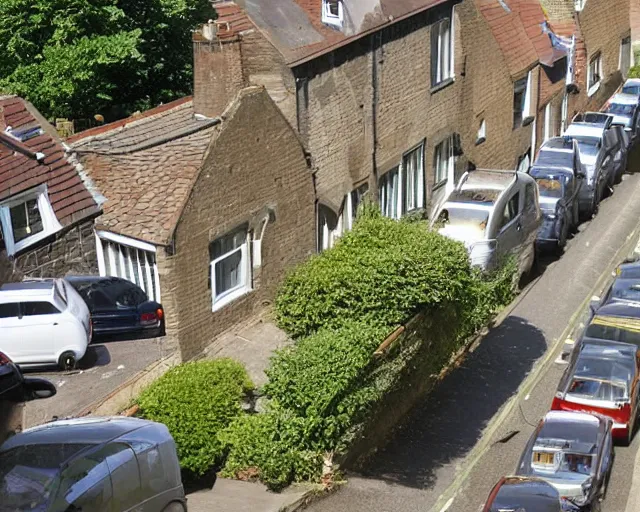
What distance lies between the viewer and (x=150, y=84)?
32.0 metres

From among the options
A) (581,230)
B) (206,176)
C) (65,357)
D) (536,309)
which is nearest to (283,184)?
(206,176)

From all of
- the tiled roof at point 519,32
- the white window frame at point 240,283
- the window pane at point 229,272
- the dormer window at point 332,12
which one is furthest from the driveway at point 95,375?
the tiled roof at point 519,32

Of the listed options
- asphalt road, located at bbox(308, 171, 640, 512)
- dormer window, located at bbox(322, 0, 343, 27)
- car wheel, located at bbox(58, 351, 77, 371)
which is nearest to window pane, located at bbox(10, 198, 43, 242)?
car wheel, located at bbox(58, 351, 77, 371)

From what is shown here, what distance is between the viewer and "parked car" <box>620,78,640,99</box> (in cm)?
4686

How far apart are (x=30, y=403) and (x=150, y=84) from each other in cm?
1503

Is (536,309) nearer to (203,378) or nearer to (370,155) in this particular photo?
(370,155)

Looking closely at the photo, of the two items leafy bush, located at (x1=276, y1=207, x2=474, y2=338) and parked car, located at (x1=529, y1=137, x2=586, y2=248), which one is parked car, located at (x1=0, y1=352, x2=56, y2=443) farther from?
parked car, located at (x1=529, y1=137, x2=586, y2=248)

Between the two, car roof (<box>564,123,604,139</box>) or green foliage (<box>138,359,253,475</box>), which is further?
car roof (<box>564,123,604,139</box>)

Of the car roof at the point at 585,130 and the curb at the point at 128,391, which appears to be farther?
the car roof at the point at 585,130

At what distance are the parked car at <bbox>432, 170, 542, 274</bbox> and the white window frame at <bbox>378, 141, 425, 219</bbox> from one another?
A: 1315 millimetres

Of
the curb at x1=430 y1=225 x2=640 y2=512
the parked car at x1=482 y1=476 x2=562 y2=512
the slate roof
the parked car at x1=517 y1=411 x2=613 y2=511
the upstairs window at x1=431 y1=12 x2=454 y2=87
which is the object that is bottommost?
the curb at x1=430 y1=225 x2=640 y2=512

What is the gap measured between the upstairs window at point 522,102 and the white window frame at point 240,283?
1735 cm

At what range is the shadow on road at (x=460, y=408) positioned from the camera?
21.6 m

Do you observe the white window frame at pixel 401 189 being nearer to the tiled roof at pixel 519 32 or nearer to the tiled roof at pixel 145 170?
the tiled roof at pixel 519 32
